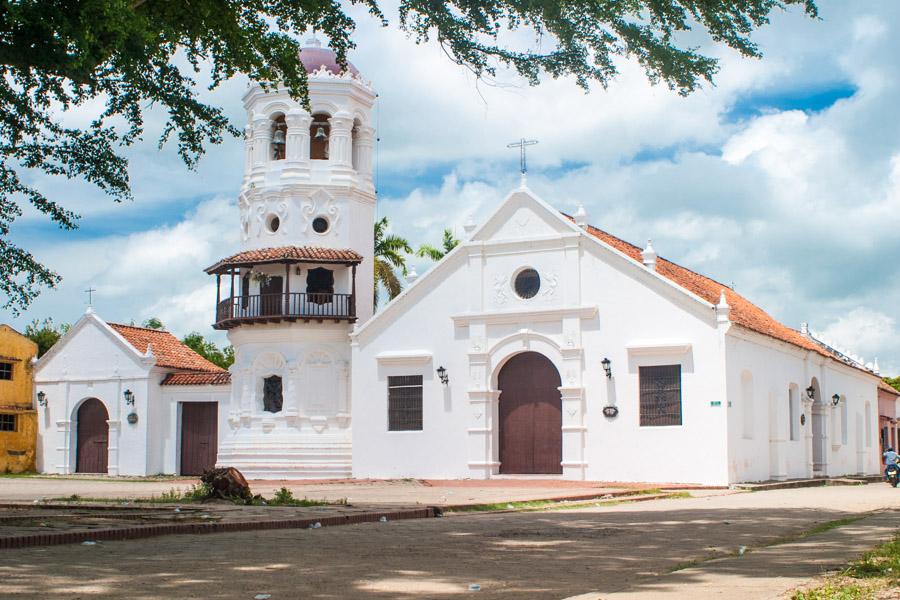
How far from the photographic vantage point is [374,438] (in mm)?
30734

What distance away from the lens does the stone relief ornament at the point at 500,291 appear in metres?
29.5

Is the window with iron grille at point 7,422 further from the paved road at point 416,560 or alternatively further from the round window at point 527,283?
the paved road at point 416,560

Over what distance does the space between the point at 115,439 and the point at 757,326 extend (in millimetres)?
20348

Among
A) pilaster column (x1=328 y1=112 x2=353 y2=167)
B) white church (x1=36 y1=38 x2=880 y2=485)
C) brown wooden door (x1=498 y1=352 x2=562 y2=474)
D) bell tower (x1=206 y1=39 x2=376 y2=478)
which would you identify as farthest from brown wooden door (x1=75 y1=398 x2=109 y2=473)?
brown wooden door (x1=498 y1=352 x2=562 y2=474)

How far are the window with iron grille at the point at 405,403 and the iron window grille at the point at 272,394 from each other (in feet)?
12.6

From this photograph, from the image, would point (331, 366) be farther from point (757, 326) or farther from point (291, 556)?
point (291, 556)

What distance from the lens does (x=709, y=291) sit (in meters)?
32.8

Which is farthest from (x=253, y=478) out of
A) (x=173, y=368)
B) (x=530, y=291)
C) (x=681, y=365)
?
(x=681, y=365)

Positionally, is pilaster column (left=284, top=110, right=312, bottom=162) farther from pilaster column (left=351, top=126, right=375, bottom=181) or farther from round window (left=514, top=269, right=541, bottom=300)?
round window (left=514, top=269, right=541, bottom=300)

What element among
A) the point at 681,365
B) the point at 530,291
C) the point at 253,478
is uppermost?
the point at 530,291

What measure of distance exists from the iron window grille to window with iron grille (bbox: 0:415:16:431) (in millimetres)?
10817

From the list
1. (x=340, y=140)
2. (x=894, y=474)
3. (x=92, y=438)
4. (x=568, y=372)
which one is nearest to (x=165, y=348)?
(x=92, y=438)

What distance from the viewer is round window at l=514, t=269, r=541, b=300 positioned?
1153 inches

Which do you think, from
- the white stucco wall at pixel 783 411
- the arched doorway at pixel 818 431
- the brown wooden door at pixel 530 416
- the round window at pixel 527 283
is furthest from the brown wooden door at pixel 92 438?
the arched doorway at pixel 818 431
